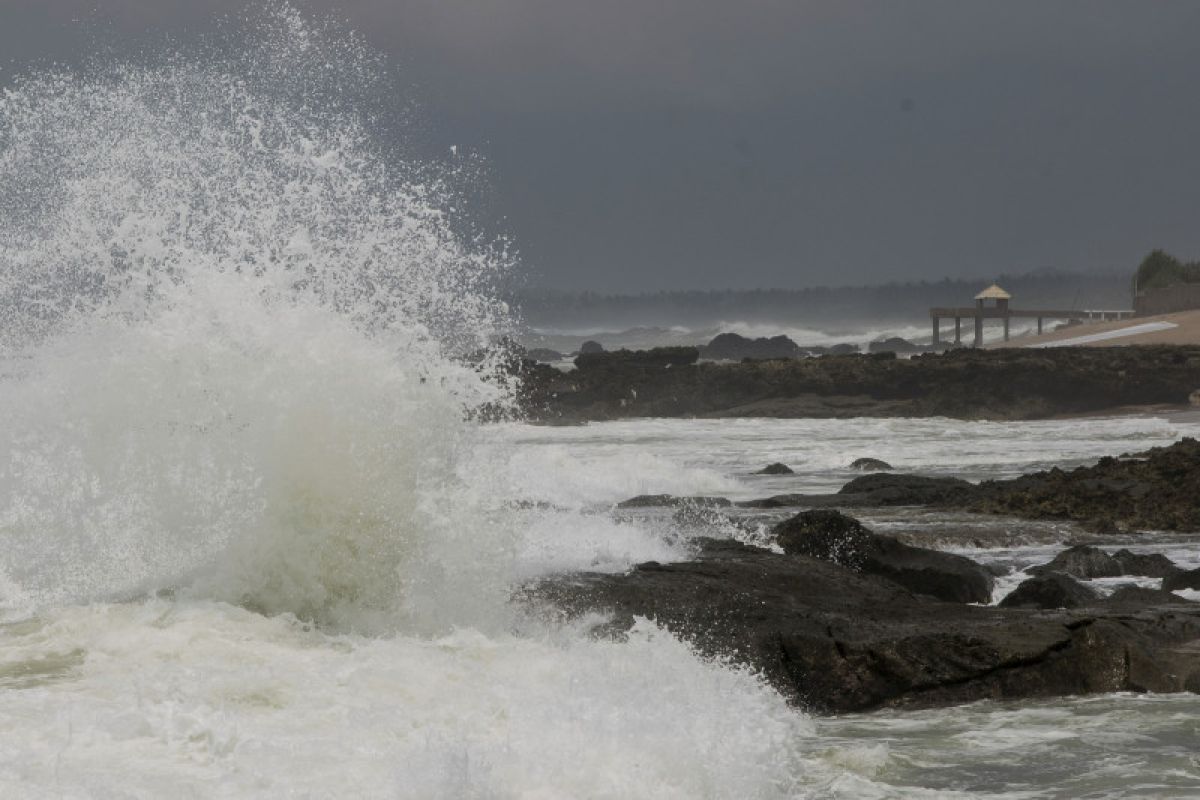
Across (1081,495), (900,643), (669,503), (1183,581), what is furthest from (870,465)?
(900,643)

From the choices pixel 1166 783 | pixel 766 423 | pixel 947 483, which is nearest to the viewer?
pixel 1166 783

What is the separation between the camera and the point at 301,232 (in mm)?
8867

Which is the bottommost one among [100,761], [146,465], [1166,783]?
[1166,783]

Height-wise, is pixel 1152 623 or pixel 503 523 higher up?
pixel 503 523

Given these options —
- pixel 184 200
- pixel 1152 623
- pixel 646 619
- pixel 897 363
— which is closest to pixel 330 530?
pixel 646 619

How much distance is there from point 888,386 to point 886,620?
28697 millimetres

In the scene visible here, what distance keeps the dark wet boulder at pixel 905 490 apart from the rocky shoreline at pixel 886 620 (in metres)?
4.79

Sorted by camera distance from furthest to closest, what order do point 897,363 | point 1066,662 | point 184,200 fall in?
point 897,363 → point 184,200 → point 1066,662

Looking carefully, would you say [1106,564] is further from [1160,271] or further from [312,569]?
[1160,271]

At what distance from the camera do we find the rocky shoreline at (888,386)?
3419cm

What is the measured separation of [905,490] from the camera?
15.9 meters

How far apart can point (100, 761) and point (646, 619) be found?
3256 mm

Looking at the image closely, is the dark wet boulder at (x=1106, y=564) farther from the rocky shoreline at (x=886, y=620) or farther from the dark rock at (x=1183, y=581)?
the dark rock at (x=1183, y=581)

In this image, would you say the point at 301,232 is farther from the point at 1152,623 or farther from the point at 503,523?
the point at 1152,623
